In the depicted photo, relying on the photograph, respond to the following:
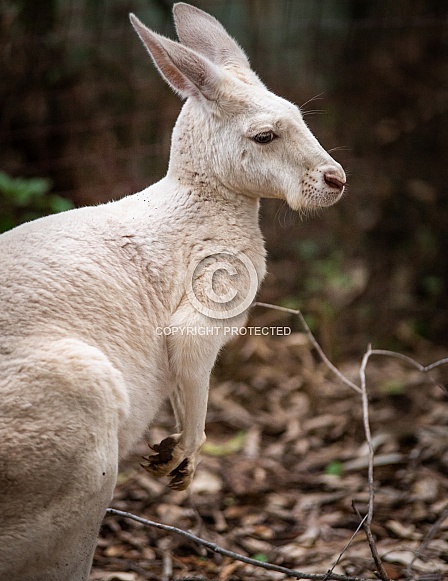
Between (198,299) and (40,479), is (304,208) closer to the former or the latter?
(198,299)

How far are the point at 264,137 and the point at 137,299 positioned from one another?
0.84m

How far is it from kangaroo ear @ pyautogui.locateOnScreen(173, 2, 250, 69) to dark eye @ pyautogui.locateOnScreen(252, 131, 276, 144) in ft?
1.56

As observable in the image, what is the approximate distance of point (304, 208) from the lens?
10.7 ft

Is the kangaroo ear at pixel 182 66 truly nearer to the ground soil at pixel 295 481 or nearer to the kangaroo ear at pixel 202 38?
the kangaroo ear at pixel 202 38

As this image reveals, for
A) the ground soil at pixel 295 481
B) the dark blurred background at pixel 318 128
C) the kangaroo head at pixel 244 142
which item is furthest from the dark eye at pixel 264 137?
the dark blurred background at pixel 318 128

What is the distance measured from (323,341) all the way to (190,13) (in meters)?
3.24

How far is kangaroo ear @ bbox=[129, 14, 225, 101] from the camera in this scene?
3.02m

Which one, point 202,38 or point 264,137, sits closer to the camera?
point 264,137

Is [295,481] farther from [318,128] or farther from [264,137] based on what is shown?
[318,128]

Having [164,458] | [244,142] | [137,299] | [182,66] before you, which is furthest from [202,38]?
[164,458]

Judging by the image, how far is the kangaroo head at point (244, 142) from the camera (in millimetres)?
3184

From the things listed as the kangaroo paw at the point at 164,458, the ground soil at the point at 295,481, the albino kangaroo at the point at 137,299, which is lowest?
the ground soil at the point at 295,481

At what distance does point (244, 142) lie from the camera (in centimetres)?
322

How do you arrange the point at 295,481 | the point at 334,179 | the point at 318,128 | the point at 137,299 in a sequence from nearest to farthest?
the point at 137,299 < the point at 334,179 < the point at 295,481 < the point at 318,128
